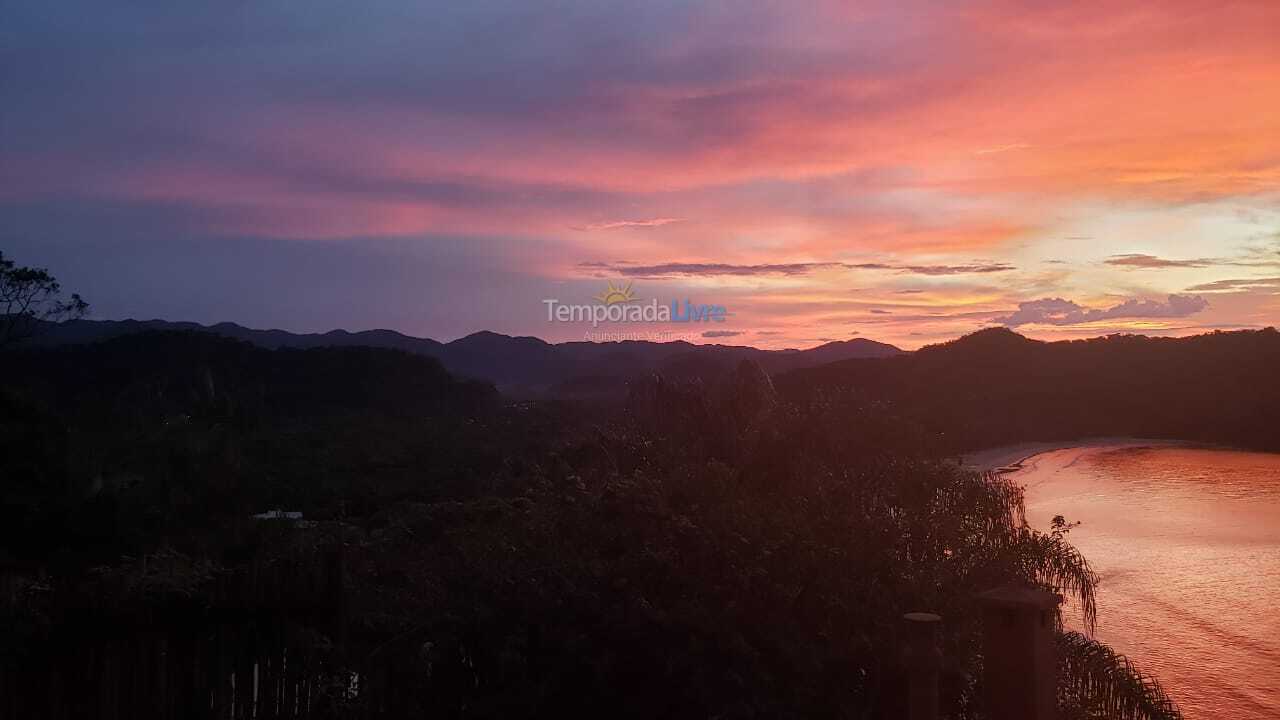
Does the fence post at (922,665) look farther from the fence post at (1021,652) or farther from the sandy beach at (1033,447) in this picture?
the sandy beach at (1033,447)

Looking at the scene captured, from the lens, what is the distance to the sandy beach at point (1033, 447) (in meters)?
50.9

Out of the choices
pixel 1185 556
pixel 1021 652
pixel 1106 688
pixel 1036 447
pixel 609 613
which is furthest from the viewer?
pixel 1036 447

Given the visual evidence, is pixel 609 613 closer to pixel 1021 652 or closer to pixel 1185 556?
pixel 1021 652

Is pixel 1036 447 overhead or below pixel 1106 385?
below

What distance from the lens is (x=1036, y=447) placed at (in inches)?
2222

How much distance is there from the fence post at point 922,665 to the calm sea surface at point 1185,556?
64.0 ft

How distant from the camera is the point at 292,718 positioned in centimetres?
502

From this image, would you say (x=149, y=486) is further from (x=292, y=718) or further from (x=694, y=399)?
(x=292, y=718)

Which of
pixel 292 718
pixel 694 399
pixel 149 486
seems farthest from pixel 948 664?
pixel 149 486

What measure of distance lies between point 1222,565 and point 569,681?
35.2m

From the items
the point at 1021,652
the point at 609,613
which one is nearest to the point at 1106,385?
the point at 609,613

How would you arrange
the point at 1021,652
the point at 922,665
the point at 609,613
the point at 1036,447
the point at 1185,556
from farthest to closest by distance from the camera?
the point at 1036,447, the point at 1185,556, the point at 609,613, the point at 922,665, the point at 1021,652

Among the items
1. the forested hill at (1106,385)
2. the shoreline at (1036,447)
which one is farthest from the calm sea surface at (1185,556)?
the forested hill at (1106,385)

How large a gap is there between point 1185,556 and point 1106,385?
31628mm
